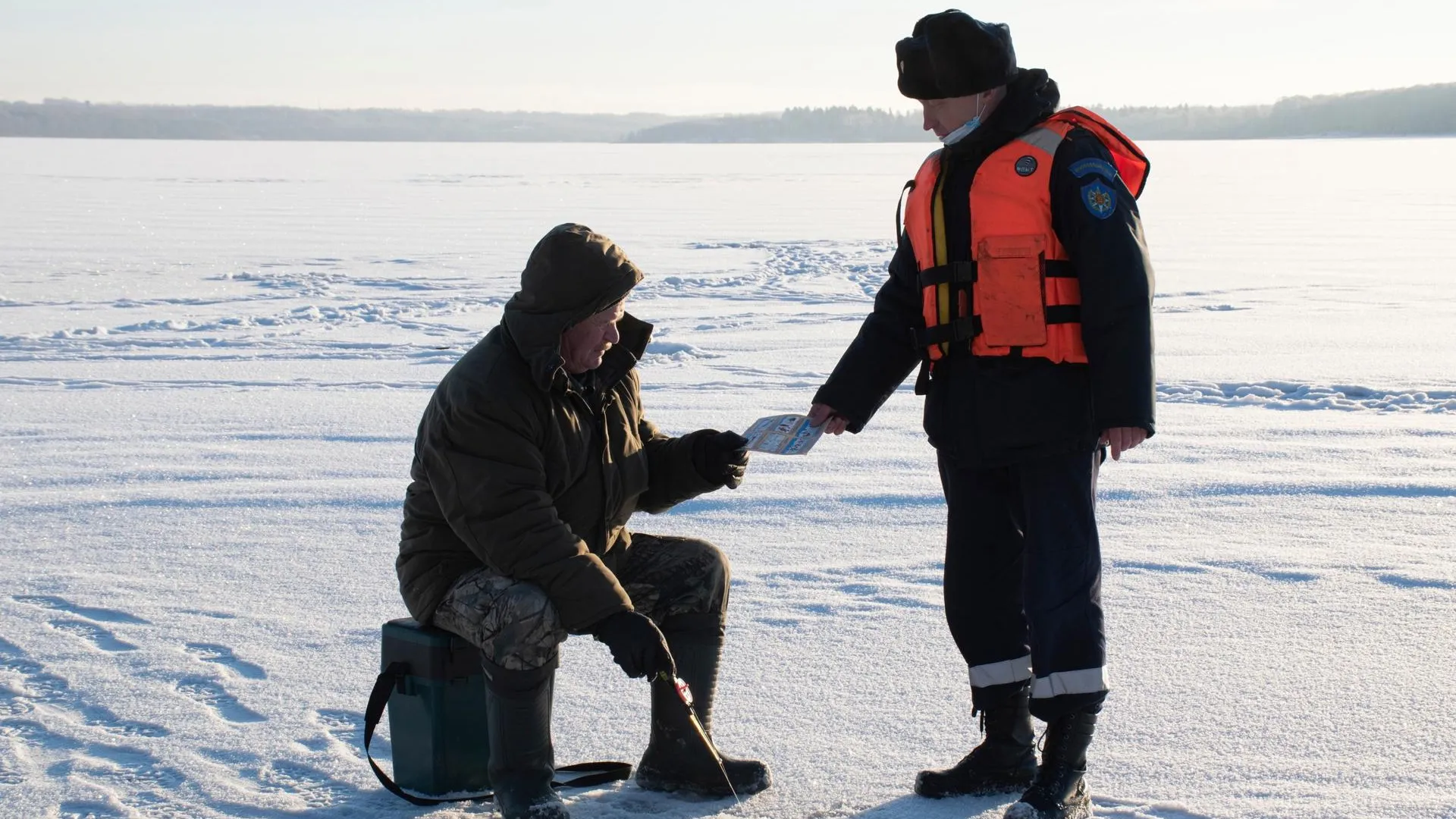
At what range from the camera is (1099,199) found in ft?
7.67

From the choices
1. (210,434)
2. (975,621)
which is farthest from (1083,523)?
(210,434)

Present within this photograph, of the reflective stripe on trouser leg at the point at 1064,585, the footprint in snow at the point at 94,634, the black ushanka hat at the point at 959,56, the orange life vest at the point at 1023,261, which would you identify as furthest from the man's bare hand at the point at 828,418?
the footprint in snow at the point at 94,634

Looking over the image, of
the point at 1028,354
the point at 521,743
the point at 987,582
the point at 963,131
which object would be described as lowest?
Result: the point at 521,743

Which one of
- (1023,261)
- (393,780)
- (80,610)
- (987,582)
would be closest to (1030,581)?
(987,582)

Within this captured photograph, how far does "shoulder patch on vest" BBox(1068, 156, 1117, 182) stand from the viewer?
2.36 metres

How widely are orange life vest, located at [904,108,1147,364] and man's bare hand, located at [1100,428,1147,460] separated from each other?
0.47ft

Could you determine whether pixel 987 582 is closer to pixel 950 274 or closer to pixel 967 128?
pixel 950 274

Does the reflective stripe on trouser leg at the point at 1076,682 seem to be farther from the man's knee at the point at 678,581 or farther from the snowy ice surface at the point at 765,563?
the man's knee at the point at 678,581

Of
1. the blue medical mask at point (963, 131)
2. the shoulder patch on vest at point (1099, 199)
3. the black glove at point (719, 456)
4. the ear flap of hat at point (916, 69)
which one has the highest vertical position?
the ear flap of hat at point (916, 69)

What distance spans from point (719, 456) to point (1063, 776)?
83 centimetres

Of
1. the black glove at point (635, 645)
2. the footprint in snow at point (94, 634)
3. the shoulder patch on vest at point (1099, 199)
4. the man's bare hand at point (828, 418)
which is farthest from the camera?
the footprint in snow at point (94, 634)

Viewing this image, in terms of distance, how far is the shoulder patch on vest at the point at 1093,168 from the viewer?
2357 millimetres

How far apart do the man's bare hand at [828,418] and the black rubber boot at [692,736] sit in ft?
1.50

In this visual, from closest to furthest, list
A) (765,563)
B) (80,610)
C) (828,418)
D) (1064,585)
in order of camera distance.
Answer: (1064,585)
(828,418)
(80,610)
(765,563)
